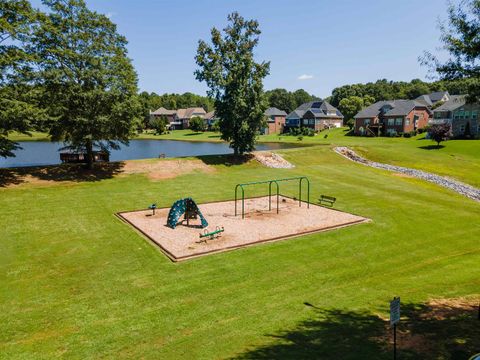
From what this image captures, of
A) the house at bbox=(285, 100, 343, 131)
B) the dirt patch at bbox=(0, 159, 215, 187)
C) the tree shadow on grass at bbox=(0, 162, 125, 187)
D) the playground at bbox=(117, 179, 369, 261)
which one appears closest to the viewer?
the playground at bbox=(117, 179, 369, 261)

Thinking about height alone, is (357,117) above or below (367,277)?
above

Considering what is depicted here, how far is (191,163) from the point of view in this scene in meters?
44.8

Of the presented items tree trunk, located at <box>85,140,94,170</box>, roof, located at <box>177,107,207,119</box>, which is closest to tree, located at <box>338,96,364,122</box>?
roof, located at <box>177,107,207,119</box>

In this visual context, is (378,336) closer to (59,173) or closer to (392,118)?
(59,173)

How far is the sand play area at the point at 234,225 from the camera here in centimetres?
1948

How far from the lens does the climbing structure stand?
73.4 feet

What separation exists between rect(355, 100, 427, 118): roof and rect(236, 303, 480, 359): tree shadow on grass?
3264 inches

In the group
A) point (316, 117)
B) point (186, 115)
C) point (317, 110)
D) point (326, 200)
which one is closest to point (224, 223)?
point (326, 200)

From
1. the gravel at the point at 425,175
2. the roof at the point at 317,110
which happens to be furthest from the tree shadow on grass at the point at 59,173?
the roof at the point at 317,110

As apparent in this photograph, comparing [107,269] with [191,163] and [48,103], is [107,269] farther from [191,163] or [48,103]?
[191,163]

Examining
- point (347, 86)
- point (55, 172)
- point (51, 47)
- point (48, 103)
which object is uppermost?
point (347, 86)

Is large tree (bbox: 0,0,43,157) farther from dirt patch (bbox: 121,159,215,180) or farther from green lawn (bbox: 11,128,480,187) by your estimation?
green lawn (bbox: 11,128,480,187)

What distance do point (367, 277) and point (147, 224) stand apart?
13.3m

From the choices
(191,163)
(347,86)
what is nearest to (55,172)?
(191,163)
